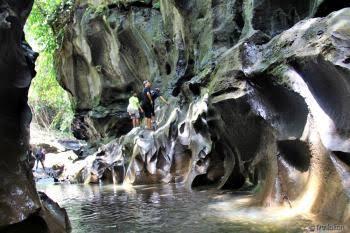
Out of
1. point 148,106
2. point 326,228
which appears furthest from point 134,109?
point 326,228

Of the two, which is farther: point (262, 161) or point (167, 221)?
point (262, 161)

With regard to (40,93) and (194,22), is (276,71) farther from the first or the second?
(40,93)

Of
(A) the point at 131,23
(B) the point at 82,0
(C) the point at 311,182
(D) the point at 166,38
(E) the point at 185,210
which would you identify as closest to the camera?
(C) the point at 311,182

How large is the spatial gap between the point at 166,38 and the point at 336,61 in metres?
15.8

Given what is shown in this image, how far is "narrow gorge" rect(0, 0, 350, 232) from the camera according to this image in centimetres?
545

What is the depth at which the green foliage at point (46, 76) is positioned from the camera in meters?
27.4

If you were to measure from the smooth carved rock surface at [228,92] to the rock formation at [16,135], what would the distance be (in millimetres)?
3815

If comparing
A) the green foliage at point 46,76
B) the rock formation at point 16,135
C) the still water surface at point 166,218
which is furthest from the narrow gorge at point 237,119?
the green foliage at point 46,76

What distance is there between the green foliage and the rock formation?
22.7 meters

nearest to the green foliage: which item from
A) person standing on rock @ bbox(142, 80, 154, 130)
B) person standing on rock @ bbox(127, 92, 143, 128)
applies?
person standing on rock @ bbox(127, 92, 143, 128)

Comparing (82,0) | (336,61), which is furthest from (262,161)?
(82,0)

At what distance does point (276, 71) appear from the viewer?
24.6 feet

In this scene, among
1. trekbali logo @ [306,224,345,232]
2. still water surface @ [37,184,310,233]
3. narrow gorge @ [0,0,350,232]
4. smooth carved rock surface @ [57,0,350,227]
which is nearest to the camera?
trekbali logo @ [306,224,345,232]

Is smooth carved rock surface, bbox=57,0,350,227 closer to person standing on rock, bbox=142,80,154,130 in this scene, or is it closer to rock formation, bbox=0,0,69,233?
person standing on rock, bbox=142,80,154,130
